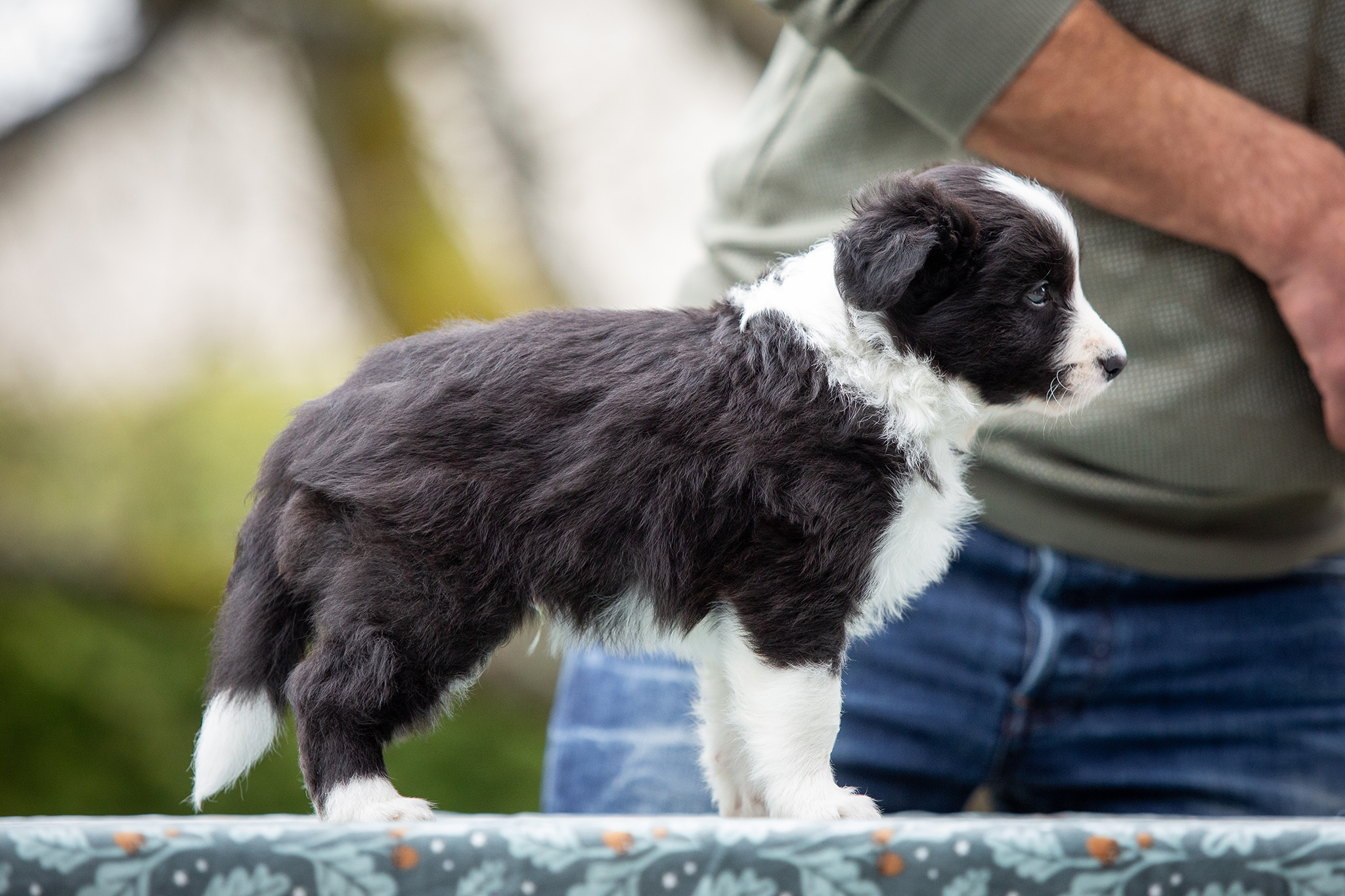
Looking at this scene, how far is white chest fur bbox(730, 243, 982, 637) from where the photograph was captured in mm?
1532

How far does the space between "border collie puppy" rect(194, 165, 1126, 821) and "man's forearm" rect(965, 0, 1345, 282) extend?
0.28 metres

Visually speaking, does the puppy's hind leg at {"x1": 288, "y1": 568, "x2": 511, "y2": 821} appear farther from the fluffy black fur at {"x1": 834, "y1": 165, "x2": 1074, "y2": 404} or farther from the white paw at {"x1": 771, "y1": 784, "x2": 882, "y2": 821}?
the fluffy black fur at {"x1": 834, "y1": 165, "x2": 1074, "y2": 404}

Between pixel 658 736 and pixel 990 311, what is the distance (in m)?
1.09

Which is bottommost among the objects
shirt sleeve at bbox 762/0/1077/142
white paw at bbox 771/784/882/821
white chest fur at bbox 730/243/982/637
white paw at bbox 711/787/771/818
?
white paw at bbox 711/787/771/818

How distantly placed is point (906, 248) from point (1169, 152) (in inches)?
26.1

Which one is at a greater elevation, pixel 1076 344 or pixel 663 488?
pixel 1076 344

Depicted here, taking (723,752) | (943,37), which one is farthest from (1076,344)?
(723,752)

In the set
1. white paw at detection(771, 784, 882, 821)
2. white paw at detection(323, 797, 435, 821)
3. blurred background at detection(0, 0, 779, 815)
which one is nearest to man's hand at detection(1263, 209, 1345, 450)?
white paw at detection(771, 784, 882, 821)

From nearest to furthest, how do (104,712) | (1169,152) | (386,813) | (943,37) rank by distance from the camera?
(386,813)
(943,37)
(1169,152)
(104,712)

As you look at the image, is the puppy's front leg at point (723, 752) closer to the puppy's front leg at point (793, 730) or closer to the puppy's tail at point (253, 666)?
the puppy's front leg at point (793, 730)

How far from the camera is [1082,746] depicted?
232 cm

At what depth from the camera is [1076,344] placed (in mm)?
1530

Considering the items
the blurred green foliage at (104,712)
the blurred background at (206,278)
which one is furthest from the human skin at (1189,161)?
the blurred green foliage at (104,712)

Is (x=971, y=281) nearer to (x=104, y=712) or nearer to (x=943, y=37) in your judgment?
(x=943, y=37)
